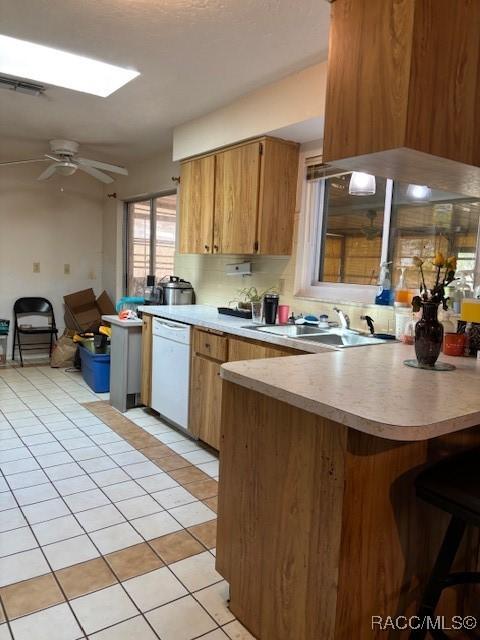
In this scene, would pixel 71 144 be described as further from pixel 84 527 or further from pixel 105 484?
pixel 84 527

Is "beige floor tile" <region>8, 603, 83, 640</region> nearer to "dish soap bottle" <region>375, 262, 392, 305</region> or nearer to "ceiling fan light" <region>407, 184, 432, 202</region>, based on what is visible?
"dish soap bottle" <region>375, 262, 392, 305</region>

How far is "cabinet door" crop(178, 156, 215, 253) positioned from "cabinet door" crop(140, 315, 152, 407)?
0.70 metres

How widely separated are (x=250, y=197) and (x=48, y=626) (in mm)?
2524

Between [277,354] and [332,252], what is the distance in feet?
3.52

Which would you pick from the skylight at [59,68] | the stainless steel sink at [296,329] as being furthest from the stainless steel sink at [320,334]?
the skylight at [59,68]

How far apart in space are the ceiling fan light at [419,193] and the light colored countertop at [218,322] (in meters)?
1.11

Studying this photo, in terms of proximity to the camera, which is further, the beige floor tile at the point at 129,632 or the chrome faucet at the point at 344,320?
the chrome faucet at the point at 344,320

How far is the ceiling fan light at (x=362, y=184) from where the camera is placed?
2740mm

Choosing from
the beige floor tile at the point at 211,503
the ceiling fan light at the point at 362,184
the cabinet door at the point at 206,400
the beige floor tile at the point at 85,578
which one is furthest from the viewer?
the cabinet door at the point at 206,400

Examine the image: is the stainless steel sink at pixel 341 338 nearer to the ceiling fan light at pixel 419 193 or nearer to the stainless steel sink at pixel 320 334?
the stainless steel sink at pixel 320 334

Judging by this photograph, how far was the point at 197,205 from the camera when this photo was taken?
11.9 ft

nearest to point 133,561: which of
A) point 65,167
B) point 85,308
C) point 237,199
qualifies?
point 237,199

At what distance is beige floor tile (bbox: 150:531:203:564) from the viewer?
1.92 m

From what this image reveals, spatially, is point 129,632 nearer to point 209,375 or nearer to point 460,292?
point 209,375
